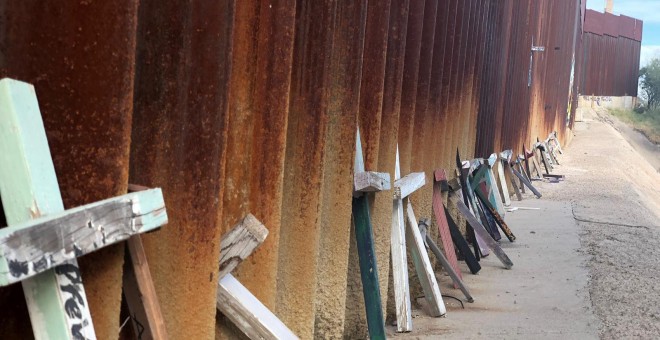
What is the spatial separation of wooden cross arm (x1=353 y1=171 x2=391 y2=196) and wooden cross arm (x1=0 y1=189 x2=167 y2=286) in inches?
103

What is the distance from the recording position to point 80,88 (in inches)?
86.6

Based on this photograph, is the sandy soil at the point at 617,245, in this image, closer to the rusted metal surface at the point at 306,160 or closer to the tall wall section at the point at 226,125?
the tall wall section at the point at 226,125

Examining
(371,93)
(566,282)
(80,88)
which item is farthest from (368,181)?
(566,282)

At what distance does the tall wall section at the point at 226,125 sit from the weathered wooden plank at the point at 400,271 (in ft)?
0.39

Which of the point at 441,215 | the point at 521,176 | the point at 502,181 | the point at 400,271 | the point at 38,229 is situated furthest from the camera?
the point at 521,176

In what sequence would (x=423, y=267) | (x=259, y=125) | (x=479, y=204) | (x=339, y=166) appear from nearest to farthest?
(x=259, y=125)
(x=339, y=166)
(x=423, y=267)
(x=479, y=204)

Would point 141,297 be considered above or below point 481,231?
above

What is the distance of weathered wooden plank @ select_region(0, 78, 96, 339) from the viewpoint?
187cm

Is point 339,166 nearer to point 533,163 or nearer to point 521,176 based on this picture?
point 521,176

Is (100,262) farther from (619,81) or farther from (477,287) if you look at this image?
(619,81)

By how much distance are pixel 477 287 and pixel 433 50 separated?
7.12 feet

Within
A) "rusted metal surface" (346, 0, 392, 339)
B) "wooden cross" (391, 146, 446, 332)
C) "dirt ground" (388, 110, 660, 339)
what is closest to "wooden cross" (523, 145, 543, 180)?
"dirt ground" (388, 110, 660, 339)

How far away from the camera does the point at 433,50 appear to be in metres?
7.34

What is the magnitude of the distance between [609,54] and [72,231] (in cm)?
4679
